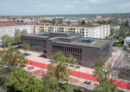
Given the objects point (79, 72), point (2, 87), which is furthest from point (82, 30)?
point (2, 87)

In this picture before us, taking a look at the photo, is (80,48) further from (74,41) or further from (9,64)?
(9,64)

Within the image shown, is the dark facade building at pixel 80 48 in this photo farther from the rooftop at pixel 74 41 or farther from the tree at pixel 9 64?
the tree at pixel 9 64

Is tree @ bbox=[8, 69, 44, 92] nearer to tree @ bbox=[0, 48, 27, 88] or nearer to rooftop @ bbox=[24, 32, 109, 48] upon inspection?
tree @ bbox=[0, 48, 27, 88]

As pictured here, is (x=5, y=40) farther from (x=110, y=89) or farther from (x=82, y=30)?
(x=110, y=89)

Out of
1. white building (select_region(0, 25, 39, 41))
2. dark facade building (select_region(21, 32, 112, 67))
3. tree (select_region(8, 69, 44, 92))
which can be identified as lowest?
tree (select_region(8, 69, 44, 92))

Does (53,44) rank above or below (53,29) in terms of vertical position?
below

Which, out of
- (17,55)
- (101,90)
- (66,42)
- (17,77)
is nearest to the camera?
(101,90)

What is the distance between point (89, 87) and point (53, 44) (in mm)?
18290

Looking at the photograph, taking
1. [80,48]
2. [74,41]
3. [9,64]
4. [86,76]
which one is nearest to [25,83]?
[9,64]

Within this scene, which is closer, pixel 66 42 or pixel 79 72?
pixel 79 72

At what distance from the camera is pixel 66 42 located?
37.3 meters


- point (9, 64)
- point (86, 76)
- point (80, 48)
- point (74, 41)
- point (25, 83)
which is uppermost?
point (74, 41)

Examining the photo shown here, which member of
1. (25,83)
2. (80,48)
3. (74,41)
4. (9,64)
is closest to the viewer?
(25,83)

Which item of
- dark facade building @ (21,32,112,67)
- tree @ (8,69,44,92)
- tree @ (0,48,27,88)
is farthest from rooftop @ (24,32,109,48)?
tree @ (8,69,44,92)
